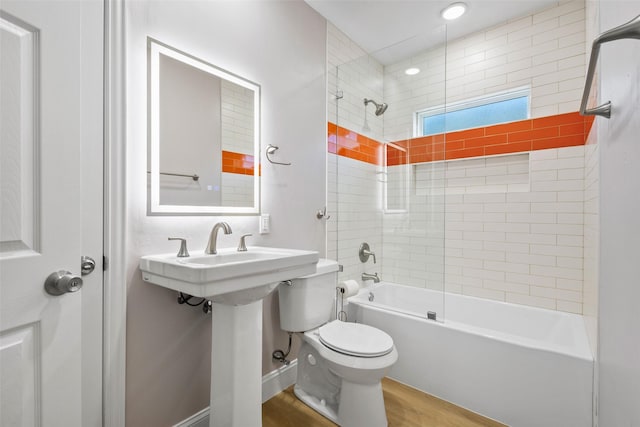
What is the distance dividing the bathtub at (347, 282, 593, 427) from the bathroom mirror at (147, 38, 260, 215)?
4.51ft

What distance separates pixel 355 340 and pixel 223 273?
96cm

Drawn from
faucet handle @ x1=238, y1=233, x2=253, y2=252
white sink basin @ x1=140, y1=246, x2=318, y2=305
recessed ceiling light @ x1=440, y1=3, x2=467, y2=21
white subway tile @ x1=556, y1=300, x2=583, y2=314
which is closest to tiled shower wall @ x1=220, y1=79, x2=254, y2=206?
faucet handle @ x1=238, y1=233, x2=253, y2=252

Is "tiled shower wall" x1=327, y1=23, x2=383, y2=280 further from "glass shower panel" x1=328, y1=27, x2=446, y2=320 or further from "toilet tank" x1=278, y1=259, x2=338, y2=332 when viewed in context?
"toilet tank" x1=278, y1=259, x2=338, y2=332

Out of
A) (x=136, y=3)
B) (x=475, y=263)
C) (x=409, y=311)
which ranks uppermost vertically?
(x=136, y=3)

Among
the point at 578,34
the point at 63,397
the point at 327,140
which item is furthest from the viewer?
the point at 327,140

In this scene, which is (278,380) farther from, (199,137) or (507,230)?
(507,230)

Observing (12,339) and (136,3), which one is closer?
(12,339)

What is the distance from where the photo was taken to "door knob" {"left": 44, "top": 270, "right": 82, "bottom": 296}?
0.91 meters

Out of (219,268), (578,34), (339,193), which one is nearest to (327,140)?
(339,193)

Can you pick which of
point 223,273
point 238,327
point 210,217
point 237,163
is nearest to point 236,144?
point 237,163

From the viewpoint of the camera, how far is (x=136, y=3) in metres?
1.25

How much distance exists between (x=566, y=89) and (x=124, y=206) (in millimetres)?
2950

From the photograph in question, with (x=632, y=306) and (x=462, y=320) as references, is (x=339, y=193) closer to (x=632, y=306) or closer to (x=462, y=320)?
(x=462, y=320)

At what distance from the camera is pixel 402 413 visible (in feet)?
5.70
